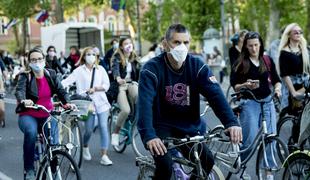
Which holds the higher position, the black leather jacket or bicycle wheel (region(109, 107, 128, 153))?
the black leather jacket

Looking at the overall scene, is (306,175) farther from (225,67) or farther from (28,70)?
(225,67)

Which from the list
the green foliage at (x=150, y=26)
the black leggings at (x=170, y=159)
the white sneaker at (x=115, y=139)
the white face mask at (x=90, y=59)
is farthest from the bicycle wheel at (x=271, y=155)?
the green foliage at (x=150, y=26)

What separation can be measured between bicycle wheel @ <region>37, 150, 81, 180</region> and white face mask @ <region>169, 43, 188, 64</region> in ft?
6.94

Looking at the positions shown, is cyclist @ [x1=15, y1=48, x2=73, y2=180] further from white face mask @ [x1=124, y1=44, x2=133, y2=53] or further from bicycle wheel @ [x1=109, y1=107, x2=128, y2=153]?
bicycle wheel @ [x1=109, y1=107, x2=128, y2=153]

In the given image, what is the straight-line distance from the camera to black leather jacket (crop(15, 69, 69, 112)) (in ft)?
24.8

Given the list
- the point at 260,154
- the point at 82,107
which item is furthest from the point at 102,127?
the point at 260,154

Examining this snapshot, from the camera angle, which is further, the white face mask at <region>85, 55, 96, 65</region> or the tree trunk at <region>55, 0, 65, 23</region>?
the tree trunk at <region>55, 0, 65, 23</region>

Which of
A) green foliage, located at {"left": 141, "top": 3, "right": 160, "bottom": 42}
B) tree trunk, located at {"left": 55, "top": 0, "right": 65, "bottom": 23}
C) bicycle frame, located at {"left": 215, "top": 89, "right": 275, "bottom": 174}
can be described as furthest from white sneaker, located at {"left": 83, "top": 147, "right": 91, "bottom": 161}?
green foliage, located at {"left": 141, "top": 3, "right": 160, "bottom": 42}

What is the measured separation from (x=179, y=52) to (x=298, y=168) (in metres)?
1.67

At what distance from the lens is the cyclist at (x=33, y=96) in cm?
753

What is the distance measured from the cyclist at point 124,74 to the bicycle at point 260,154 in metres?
3.28

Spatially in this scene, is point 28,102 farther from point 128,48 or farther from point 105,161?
point 128,48

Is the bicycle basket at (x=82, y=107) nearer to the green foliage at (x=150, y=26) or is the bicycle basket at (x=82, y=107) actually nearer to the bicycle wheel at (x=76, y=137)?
the bicycle wheel at (x=76, y=137)

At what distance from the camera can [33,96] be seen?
7.66m
